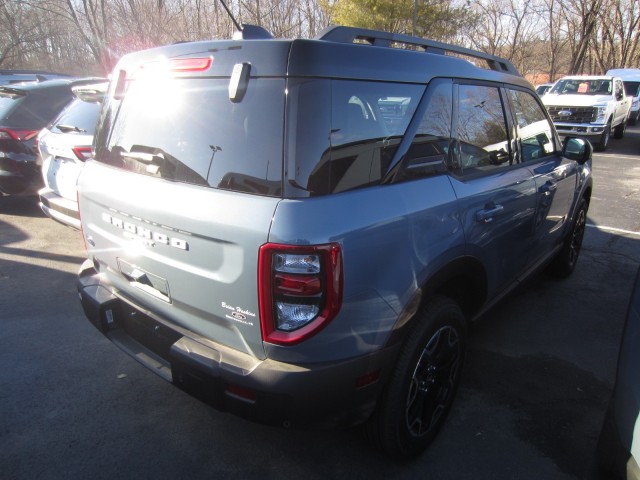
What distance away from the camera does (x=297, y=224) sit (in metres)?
1.61

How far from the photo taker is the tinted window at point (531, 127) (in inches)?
127

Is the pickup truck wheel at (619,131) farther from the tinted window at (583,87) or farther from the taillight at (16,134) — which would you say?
the taillight at (16,134)

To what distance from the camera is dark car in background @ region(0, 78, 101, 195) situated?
18.9ft

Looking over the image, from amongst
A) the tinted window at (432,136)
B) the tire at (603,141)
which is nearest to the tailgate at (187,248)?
the tinted window at (432,136)

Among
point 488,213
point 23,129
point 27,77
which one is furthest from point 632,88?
point 23,129

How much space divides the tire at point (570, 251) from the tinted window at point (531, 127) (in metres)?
1.05

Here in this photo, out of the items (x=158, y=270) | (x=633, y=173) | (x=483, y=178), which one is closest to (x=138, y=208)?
(x=158, y=270)

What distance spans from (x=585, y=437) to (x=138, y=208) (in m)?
2.64

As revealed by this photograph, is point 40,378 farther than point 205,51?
Yes

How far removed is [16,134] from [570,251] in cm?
666

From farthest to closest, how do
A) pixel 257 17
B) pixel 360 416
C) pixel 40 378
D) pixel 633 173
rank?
pixel 257 17
pixel 633 173
pixel 40 378
pixel 360 416

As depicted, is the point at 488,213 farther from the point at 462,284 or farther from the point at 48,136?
the point at 48,136

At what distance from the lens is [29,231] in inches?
223

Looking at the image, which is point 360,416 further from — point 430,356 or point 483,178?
point 483,178
